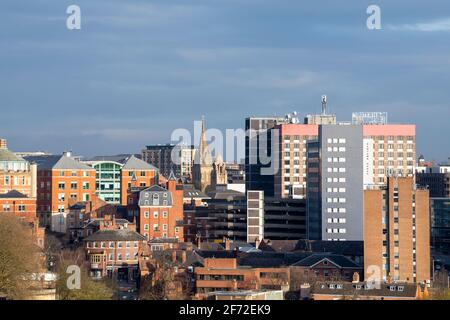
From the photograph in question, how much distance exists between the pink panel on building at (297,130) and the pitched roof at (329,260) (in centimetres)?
4631

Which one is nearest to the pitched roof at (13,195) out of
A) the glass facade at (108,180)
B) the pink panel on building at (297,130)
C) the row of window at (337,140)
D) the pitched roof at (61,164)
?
the pitched roof at (61,164)

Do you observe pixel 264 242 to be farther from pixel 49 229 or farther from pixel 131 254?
pixel 49 229

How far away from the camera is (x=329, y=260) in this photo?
222 feet

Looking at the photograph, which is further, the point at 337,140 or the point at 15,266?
the point at 337,140

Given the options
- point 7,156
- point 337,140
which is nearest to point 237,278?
point 337,140

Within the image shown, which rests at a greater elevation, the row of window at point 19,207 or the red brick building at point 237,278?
the row of window at point 19,207

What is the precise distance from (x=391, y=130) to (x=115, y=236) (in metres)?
47.5

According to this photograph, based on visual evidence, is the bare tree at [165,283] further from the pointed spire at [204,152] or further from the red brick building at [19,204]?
the pointed spire at [204,152]

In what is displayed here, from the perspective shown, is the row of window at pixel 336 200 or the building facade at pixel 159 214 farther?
the building facade at pixel 159 214

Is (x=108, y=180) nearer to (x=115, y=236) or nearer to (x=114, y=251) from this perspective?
(x=115, y=236)

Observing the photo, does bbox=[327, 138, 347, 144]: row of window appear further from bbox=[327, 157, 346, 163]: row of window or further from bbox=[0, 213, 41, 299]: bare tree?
bbox=[0, 213, 41, 299]: bare tree

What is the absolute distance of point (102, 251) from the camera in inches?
3027

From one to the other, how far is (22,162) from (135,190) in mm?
11354

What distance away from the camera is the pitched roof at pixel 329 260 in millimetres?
67812
